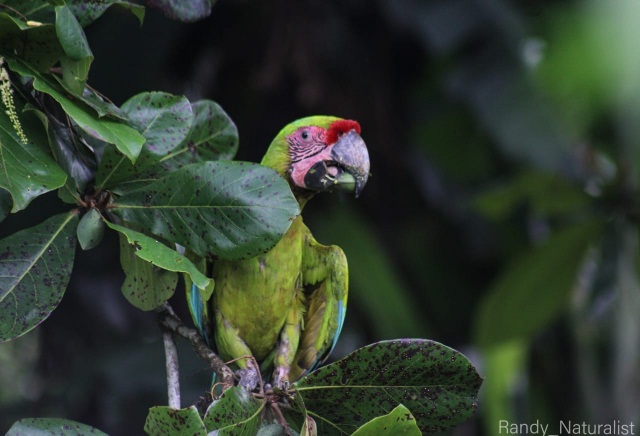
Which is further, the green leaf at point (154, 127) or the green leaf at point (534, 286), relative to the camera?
the green leaf at point (534, 286)

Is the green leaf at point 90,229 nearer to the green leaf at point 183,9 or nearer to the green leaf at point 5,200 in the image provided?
the green leaf at point 5,200

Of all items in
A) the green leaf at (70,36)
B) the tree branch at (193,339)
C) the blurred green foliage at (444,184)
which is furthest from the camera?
the blurred green foliage at (444,184)

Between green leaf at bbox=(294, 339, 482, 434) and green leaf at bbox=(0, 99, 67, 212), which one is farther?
green leaf at bbox=(294, 339, 482, 434)

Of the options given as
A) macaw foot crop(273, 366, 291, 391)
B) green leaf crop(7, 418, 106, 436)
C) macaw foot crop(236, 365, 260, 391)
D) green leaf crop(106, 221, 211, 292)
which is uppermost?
green leaf crop(106, 221, 211, 292)

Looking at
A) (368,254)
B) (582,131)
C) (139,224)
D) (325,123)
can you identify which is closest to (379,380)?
(139,224)

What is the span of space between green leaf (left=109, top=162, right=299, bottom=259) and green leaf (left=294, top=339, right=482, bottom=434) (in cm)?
24

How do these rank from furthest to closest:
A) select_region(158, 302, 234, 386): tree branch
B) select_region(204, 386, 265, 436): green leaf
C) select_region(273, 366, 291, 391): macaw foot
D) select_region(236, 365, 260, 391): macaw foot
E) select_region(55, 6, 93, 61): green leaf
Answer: select_region(273, 366, 291, 391): macaw foot → select_region(236, 365, 260, 391): macaw foot → select_region(158, 302, 234, 386): tree branch → select_region(204, 386, 265, 436): green leaf → select_region(55, 6, 93, 61): green leaf

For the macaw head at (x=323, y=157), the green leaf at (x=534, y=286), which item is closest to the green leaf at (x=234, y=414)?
the macaw head at (x=323, y=157)

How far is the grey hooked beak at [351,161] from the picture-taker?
1766 millimetres

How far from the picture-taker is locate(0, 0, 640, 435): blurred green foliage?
3.11 meters

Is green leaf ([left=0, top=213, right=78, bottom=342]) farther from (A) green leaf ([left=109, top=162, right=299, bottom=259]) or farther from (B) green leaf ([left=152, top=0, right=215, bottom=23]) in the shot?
(B) green leaf ([left=152, top=0, right=215, bottom=23])

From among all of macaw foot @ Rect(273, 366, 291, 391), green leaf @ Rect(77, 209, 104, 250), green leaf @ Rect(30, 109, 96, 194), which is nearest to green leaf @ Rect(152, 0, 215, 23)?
green leaf @ Rect(30, 109, 96, 194)

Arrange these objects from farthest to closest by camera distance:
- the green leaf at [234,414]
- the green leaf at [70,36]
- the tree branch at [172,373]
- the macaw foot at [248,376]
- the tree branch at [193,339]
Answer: the macaw foot at [248,376] < the tree branch at [193,339] < the tree branch at [172,373] < the green leaf at [234,414] < the green leaf at [70,36]

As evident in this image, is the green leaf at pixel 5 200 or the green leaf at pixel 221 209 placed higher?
the green leaf at pixel 221 209
